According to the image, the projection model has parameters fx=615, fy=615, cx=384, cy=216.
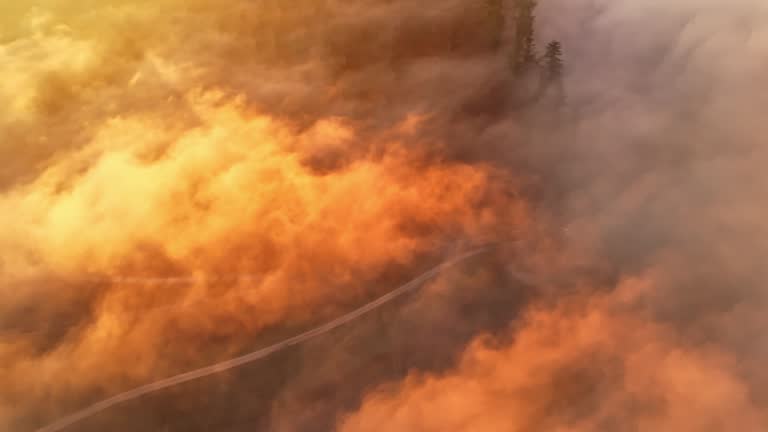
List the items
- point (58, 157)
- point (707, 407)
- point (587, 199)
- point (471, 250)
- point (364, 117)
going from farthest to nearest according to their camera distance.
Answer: point (364, 117)
point (58, 157)
point (587, 199)
point (471, 250)
point (707, 407)

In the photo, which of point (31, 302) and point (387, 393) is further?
point (31, 302)

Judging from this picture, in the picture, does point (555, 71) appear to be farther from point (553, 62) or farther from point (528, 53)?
point (528, 53)

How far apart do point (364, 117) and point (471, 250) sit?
80cm

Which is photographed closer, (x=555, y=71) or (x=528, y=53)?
(x=555, y=71)

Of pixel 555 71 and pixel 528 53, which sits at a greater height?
pixel 528 53

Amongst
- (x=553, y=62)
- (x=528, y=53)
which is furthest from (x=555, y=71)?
(x=528, y=53)

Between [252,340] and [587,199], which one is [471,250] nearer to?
[587,199]

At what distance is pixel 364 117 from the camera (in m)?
2.57

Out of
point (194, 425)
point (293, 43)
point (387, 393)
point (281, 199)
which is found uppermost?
A: point (293, 43)

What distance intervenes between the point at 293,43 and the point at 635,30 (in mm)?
1585

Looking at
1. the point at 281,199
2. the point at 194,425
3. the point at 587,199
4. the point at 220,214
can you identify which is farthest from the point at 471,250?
the point at 194,425

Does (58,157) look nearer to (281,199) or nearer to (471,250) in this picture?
(281,199)

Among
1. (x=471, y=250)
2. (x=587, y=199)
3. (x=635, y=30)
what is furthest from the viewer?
(x=635, y=30)

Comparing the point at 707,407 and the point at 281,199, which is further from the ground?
the point at 281,199
